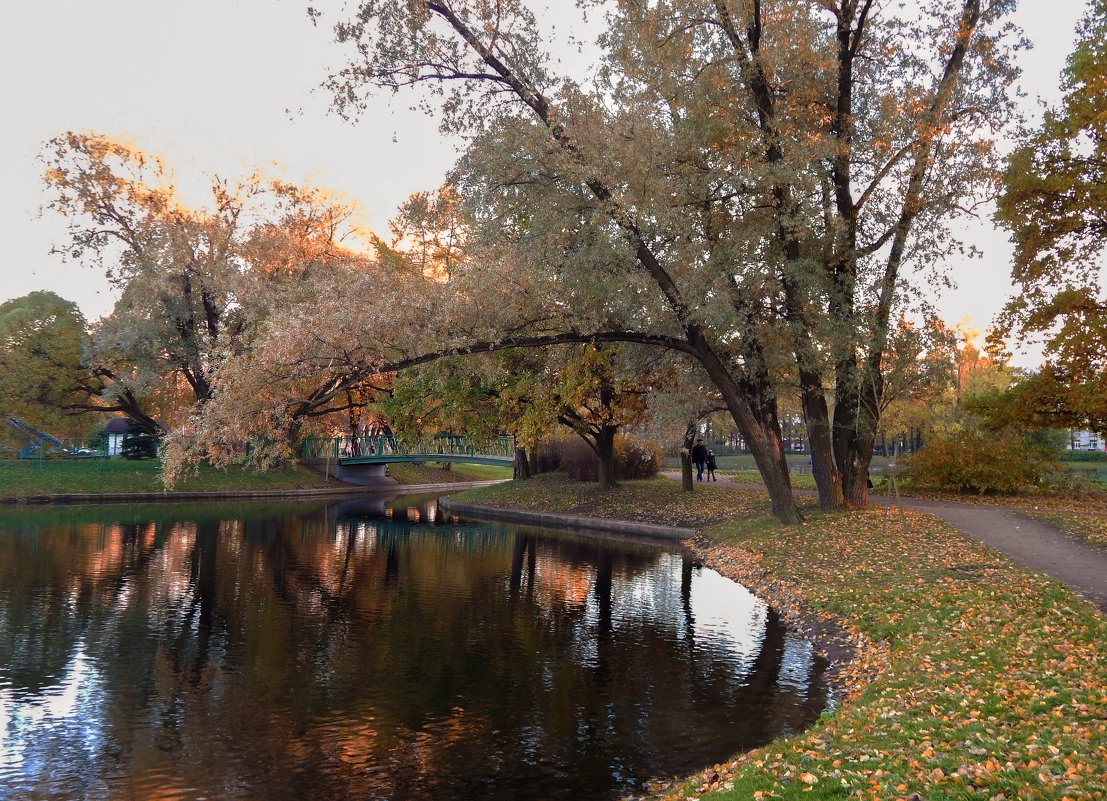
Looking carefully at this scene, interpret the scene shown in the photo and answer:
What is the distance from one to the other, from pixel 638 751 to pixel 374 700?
3.37 meters

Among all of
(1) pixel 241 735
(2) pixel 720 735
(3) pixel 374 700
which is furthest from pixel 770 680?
(1) pixel 241 735

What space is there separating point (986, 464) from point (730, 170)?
1635 centimetres

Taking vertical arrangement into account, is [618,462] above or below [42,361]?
below

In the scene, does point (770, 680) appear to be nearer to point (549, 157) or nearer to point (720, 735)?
point (720, 735)

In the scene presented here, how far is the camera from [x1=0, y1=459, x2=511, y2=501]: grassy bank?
3625cm

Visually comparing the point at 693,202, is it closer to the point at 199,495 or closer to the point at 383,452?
the point at 199,495

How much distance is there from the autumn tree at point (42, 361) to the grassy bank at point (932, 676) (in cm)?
3746

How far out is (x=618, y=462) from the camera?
1436 inches

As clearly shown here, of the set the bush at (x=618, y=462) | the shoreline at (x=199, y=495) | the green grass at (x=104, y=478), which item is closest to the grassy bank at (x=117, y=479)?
the green grass at (x=104, y=478)

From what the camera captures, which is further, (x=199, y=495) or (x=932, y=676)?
(x=199, y=495)

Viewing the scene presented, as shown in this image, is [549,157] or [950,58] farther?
[950,58]

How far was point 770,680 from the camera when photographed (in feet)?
34.2

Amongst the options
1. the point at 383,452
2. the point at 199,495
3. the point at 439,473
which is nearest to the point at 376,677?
the point at 199,495

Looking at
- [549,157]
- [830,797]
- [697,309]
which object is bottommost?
[830,797]
